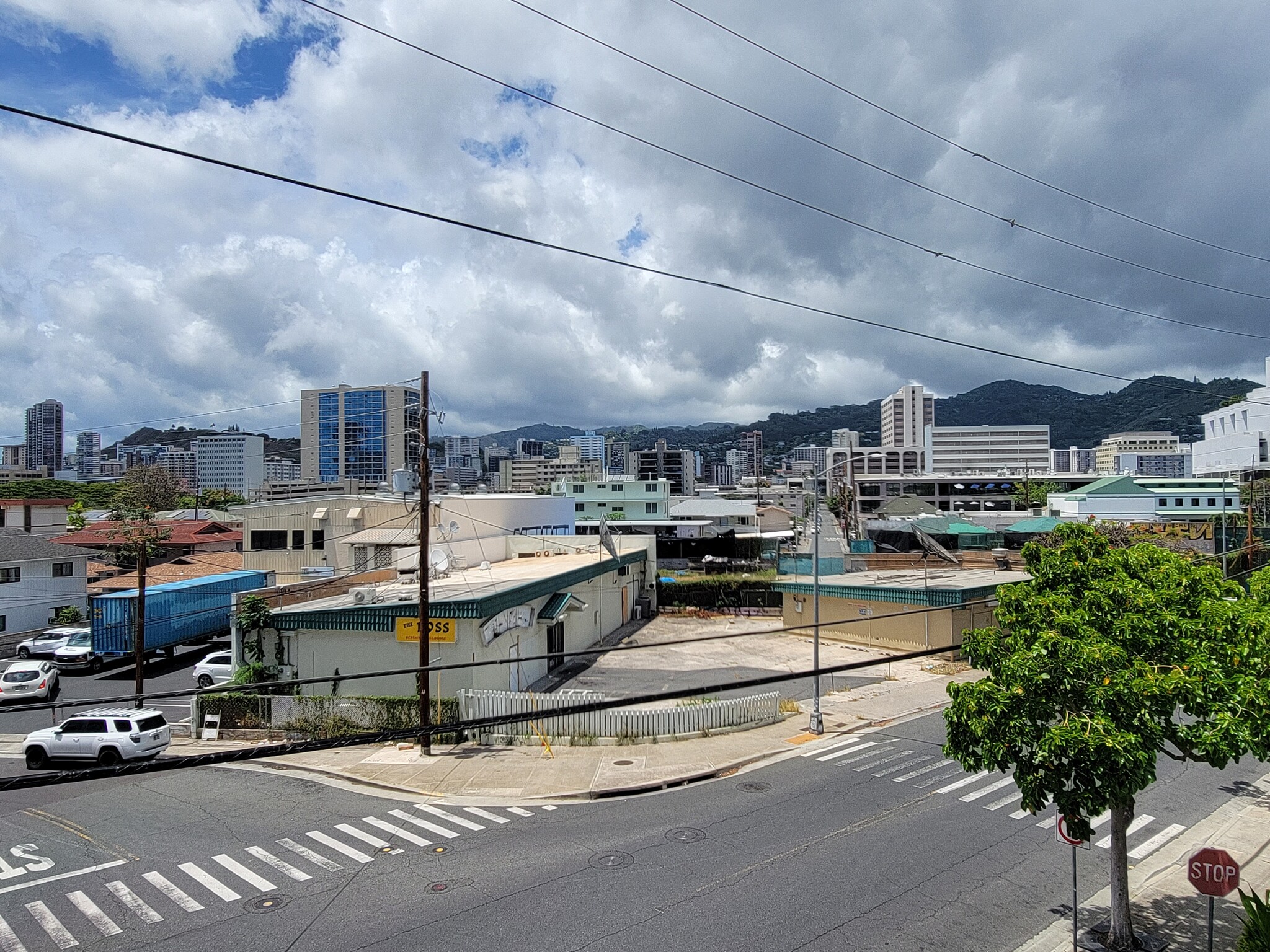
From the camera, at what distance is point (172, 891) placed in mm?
12398

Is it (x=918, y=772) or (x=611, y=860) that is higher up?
(x=611, y=860)

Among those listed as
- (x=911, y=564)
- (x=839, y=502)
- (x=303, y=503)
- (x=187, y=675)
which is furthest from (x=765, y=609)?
(x=839, y=502)

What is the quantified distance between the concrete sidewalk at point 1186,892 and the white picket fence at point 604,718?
1197 cm

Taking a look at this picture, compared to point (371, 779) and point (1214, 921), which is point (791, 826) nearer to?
point (1214, 921)

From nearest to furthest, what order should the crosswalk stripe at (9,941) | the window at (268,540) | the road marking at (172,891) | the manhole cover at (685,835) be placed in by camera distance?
the crosswalk stripe at (9,941) → the road marking at (172,891) → the manhole cover at (685,835) → the window at (268,540)

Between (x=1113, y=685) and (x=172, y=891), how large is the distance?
47.5ft

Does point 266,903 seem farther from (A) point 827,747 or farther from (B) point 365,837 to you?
(A) point 827,747

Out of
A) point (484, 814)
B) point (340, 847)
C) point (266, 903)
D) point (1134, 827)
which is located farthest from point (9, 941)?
point (1134, 827)

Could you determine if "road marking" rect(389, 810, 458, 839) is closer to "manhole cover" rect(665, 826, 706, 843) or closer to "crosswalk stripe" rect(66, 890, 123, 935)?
"manhole cover" rect(665, 826, 706, 843)

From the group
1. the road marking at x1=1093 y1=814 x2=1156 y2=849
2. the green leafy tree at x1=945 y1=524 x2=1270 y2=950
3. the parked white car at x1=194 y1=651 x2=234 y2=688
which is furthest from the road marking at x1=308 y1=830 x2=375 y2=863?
the parked white car at x1=194 y1=651 x2=234 y2=688

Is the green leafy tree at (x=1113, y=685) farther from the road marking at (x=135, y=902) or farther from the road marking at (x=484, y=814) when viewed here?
the road marking at (x=135, y=902)

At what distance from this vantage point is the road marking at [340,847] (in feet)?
45.0

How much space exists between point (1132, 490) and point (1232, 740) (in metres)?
Result: 81.2

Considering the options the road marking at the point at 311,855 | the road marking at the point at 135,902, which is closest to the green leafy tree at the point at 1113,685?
the road marking at the point at 311,855
